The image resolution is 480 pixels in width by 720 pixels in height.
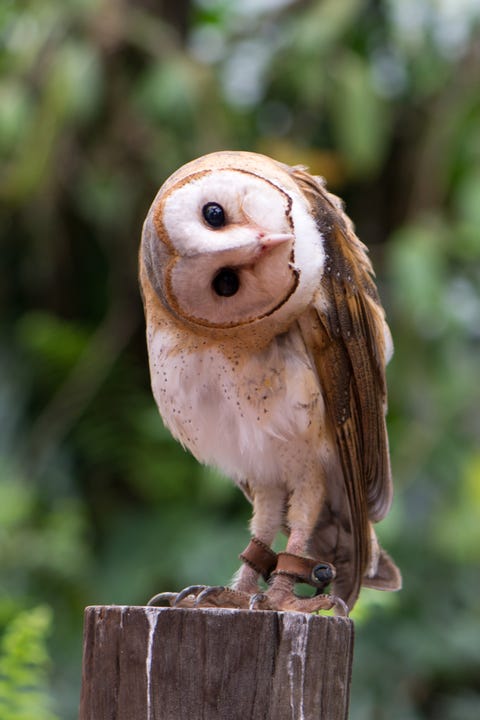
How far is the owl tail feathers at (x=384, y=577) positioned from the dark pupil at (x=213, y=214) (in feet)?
3.75

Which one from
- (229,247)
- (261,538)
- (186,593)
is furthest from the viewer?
(261,538)

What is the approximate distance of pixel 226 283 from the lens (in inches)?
97.0

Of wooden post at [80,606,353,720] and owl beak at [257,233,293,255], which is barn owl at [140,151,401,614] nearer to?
owl beak at [257,233,293,255]

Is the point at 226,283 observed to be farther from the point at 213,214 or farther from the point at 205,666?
the point at 205,666

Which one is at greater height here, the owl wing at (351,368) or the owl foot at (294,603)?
the owl wing at (351,368)

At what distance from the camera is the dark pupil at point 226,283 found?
8.04 ft

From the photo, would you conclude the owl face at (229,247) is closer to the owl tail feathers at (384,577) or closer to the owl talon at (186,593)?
the owl talon at (186,593)

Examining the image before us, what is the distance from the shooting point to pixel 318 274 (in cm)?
260

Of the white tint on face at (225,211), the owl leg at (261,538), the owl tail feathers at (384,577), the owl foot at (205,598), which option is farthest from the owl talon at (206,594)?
the white tint on face at (225,211)

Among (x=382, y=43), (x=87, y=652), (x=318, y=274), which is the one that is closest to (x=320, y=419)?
(x=318, y=274)

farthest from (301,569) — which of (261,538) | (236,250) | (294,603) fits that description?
(236,250)

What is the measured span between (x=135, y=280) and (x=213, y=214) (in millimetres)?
4023

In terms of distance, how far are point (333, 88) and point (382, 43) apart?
0.94m

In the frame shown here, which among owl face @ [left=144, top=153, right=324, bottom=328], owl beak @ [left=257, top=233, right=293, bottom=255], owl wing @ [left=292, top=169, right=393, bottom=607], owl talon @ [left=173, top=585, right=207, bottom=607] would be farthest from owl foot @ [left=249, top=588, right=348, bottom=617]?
owl beak @ [left=257, top=233, right=293, bottom=255]
